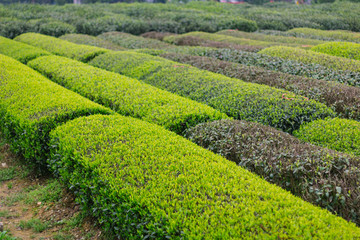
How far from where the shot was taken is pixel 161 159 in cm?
377

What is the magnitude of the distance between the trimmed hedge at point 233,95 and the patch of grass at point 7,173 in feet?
13.5

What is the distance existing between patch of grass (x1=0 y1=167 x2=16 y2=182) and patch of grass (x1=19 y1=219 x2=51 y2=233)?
1.63m

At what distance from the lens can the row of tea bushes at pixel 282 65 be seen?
26.3 feet

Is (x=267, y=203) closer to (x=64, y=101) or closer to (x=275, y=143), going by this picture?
(x=275, y=143)

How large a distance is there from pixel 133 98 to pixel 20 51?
25.7 feet

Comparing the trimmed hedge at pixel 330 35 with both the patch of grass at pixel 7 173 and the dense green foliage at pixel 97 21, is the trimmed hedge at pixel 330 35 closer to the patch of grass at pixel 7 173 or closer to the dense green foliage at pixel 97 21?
the dense green foliage at pixel 97 21

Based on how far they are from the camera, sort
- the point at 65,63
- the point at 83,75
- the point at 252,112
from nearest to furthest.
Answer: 1. the point at 252,112
2. the point at 83,75
3. the point at 65,63

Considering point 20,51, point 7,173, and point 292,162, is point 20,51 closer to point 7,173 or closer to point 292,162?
point 7,173

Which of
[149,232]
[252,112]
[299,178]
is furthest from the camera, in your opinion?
[252,112]

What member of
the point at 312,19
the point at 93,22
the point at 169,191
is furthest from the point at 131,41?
the point at 312,19

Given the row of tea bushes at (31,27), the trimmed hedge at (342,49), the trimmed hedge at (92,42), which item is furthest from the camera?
the row of tea bushes at (31,27)

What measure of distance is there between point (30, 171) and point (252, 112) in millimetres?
4656

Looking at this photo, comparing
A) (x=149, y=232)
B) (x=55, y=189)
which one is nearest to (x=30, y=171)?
(x=55, y=189)

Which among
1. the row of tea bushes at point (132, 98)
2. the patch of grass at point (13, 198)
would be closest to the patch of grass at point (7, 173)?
the patch of grass at point (13, 198)
